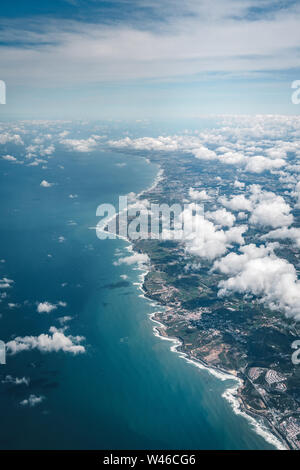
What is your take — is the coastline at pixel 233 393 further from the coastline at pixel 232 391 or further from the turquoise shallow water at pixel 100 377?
the turquoise shallow water at pixel 100 377

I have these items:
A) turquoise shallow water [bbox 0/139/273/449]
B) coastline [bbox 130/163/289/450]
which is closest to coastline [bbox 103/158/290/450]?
coastline [bbox 130/163/289/450]

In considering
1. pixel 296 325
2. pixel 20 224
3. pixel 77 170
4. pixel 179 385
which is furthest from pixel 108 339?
pixel 77 170

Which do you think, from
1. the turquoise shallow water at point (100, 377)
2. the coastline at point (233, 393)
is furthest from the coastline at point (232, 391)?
the turquoise shallow water at point (100, 377)

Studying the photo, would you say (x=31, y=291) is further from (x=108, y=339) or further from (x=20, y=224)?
(x=20, y=224)

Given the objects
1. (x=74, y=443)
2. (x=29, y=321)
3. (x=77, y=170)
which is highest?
(x=77, y=170)

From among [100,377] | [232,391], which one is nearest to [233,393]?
[232,391]

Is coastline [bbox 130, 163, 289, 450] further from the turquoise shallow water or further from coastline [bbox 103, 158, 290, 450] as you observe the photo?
the turquoise shallow water

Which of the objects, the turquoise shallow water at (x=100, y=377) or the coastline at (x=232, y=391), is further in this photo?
the coastline at (x=232, y=391)

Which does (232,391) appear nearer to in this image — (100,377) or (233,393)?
(233,393)
